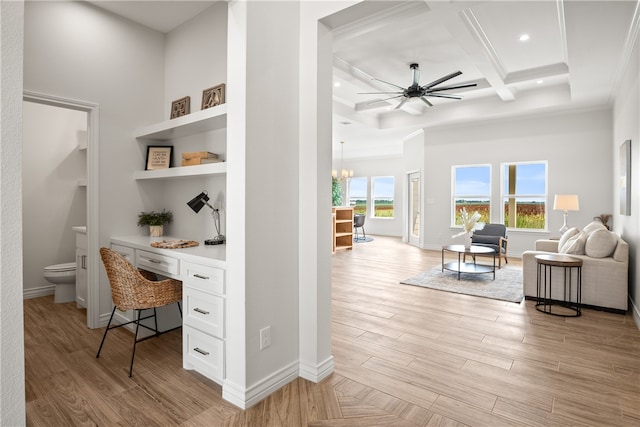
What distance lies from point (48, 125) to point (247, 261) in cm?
412

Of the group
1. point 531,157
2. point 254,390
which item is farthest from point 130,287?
point 531,157

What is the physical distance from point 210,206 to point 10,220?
73.6 inches

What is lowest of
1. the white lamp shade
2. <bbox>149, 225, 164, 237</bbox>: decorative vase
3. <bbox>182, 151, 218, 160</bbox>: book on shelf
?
<bbox>149, 225, 164, 237</bbox>: decorative vase

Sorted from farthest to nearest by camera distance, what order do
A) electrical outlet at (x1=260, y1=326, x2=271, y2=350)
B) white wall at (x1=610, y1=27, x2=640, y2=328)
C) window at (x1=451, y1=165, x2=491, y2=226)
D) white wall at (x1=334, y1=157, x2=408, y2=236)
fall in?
white wall at (x1=334, y1=157, x2=408, y2=236) < window at (x1=451, y1=165, x2=491, y2=226) < white wall at (x1=610, y1=27, x2=640, y2=328) < electrical outlet at (x1=260, y1=326, x2=271, y2=350)

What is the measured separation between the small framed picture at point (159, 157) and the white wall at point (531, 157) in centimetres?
647

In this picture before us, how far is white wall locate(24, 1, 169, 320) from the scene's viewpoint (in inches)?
119

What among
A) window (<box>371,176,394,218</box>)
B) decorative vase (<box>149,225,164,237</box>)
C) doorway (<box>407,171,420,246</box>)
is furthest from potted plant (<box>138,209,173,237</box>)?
window (<box>371,176,394,218</box>)

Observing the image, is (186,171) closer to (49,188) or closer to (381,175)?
(49,188)

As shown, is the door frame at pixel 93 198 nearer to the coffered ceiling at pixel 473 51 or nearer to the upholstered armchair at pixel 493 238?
the coffered ceiling at pixel 473 51

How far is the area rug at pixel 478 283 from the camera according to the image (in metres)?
4.49

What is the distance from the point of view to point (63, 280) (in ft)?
12.8

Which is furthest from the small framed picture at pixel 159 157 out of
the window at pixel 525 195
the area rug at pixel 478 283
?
the window at pixel 525 195

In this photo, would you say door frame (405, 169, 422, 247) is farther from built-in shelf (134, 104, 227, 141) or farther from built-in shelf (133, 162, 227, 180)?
built-in shelf (133, 162, 227, 180)

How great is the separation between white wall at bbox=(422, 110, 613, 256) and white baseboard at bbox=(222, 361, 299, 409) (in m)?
6.69
